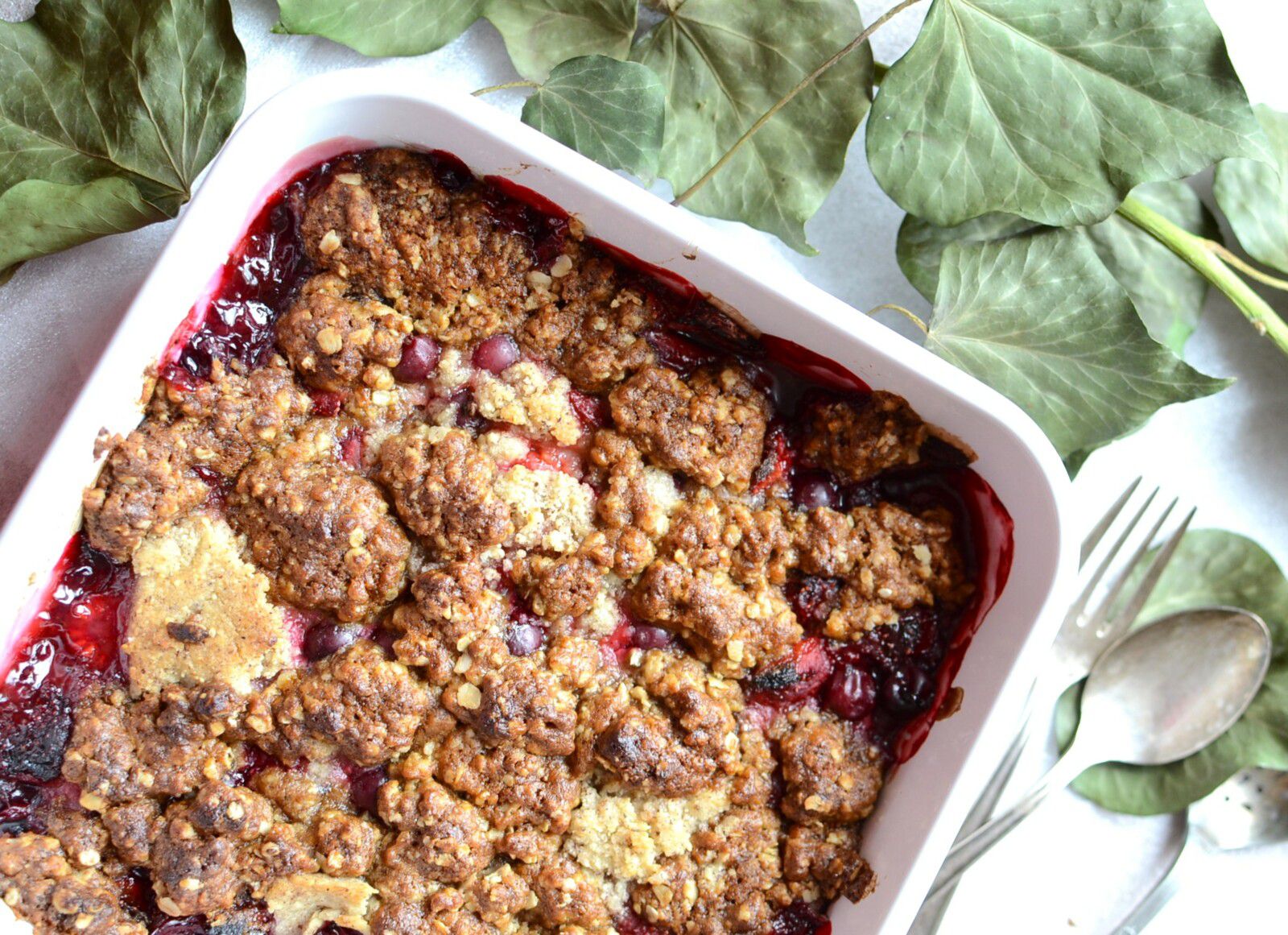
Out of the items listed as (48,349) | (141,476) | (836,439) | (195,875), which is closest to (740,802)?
(836,439)

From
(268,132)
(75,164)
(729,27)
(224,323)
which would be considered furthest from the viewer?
(729,27)

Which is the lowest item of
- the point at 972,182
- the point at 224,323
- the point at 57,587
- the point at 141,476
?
the point at 57,587

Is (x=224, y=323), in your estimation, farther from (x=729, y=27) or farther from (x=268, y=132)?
(x=729, y=27)

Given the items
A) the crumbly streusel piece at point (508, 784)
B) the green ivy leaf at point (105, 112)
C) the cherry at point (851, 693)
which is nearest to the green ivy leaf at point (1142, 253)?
the cherry at point (851, 693)

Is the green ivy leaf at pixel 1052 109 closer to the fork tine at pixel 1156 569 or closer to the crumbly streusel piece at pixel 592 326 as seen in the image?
the crumbly streusel piece at pixel 592 326

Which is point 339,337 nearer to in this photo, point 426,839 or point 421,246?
point 421,246

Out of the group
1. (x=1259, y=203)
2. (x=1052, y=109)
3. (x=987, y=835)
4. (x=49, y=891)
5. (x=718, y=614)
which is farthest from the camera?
(x=1259, y=203)

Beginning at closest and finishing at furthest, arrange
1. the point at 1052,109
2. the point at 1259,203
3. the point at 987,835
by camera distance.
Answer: the point at 1052,109, the point at 987,835, the point at 1259,203

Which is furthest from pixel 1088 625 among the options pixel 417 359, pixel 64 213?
pixel 64 213
